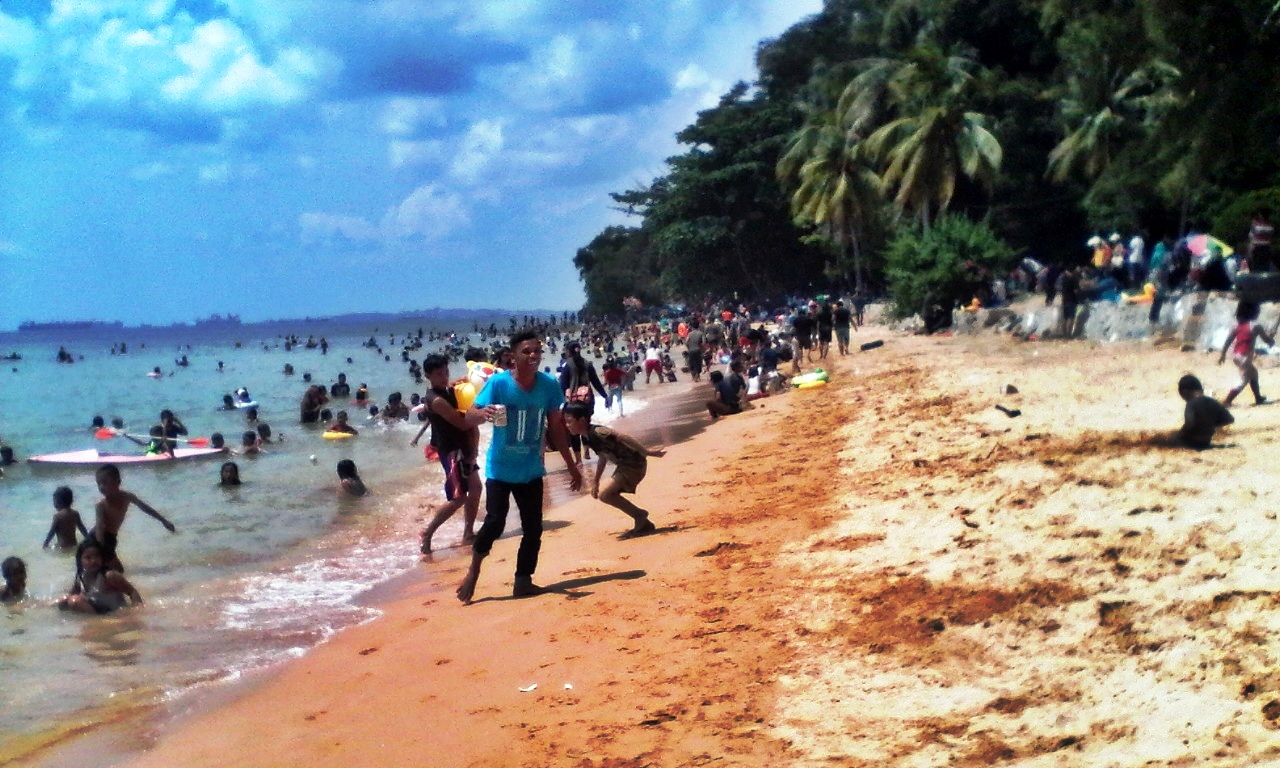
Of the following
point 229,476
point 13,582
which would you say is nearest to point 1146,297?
point 229,476

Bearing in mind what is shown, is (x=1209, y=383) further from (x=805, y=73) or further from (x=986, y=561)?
(x=805, y=73)

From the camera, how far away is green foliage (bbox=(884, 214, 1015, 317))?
26656mm

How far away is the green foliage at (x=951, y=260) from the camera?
87.5ft

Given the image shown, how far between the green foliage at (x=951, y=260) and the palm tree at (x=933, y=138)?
158 inches

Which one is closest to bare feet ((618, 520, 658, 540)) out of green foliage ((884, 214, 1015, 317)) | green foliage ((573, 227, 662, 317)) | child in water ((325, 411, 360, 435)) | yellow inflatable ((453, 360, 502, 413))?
yellow inflatable ((453, 360, 502, 413))

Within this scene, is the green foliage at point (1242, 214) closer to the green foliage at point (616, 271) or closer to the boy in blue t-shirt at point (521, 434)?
the boy in blue t-shirt at point (521, 434)

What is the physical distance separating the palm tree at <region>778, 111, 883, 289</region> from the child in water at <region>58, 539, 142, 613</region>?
1326 inches

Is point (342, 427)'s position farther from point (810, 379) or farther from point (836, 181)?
point (836, 181)

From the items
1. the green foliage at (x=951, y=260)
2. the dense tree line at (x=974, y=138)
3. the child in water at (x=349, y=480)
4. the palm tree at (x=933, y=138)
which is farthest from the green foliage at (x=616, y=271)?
the child in water at (x=349, y=480)

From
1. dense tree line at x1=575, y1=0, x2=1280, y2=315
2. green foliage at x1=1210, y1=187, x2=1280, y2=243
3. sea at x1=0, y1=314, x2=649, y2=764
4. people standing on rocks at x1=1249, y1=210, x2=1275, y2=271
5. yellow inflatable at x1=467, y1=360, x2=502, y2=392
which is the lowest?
sea at x1=0, y1=314, x2=649, y2=764

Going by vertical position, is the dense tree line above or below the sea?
above

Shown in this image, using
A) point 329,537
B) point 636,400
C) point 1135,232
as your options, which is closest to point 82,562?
point 329,537

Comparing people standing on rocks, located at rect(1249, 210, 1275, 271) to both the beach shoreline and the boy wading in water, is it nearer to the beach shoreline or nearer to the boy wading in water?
the boy wading in water

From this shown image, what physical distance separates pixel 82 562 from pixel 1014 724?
712 centimetres
